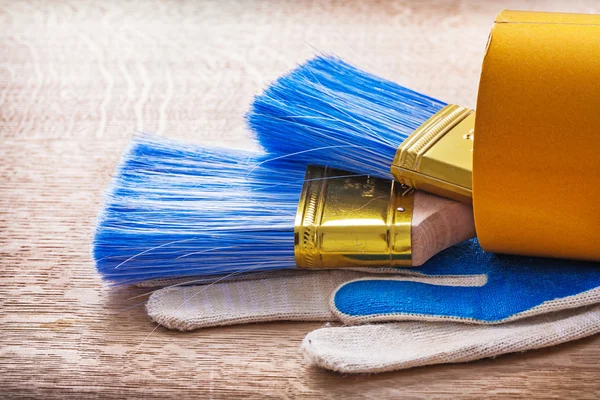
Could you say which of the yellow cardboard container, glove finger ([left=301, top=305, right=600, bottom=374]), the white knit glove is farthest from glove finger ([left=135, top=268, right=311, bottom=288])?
the yellow cardboard container

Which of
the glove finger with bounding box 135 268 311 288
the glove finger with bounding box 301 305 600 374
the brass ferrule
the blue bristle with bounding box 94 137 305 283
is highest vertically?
the brass ferrule

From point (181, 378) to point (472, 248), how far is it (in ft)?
1.12

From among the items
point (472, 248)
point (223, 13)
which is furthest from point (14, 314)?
point (223, 13)

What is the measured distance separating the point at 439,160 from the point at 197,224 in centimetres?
26

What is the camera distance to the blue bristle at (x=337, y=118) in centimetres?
93

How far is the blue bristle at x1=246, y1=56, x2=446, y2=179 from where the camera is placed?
0.93 metres

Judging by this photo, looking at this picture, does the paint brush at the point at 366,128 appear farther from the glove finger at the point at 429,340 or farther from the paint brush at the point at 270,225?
the glove finger at the point at 429,340

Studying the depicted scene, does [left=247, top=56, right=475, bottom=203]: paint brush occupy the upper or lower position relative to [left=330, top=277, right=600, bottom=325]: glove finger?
upper

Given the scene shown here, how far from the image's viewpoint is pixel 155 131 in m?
1.20

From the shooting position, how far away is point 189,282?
906 mm

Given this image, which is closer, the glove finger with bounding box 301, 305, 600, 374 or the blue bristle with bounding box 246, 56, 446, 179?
the glove finger with bounding box 301, 305, 600, 374

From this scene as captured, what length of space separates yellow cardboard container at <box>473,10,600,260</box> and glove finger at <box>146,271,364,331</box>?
18cm

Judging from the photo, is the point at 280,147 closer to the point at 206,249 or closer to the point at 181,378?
the point at 206,249

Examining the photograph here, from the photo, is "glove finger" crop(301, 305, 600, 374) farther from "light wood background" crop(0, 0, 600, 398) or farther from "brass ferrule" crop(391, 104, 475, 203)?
"brass ferrule" crop(391, 104, 475, 203)
